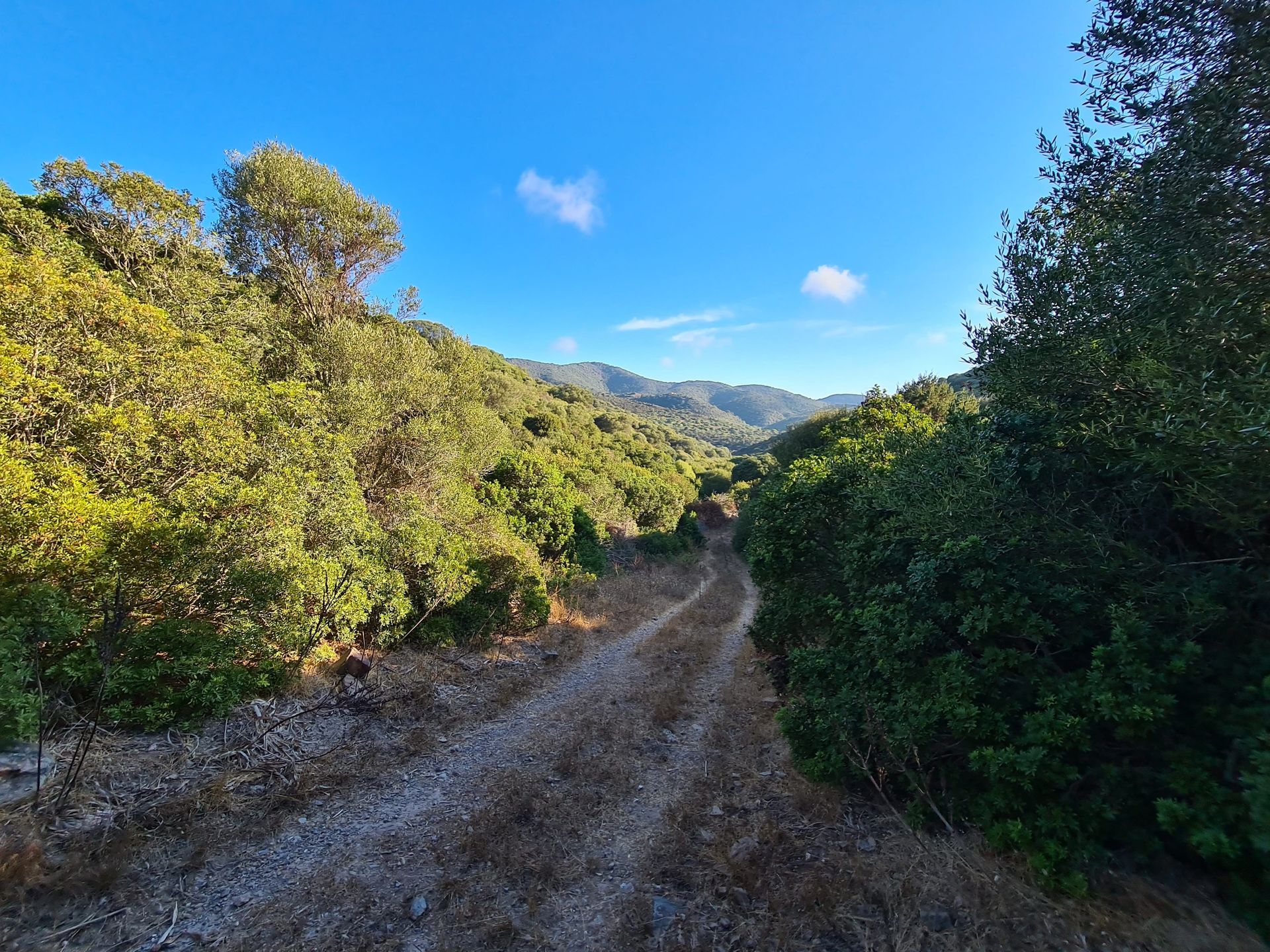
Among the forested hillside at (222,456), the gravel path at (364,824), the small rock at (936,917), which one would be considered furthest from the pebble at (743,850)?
the forested hillside at (222,456)

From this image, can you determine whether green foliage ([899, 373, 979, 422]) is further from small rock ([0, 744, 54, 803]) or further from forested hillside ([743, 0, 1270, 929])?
small rock ([0, 744, 54, 803])

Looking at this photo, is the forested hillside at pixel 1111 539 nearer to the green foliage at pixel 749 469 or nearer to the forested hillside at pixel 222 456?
the forested hillside at pixel 222 456

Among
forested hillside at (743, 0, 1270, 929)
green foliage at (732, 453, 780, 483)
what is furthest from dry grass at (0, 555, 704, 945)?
green foliage at (732, 453, 780, 483)

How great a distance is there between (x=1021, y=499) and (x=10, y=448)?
1180cm

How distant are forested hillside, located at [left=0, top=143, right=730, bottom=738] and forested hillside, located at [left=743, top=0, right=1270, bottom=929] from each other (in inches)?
338

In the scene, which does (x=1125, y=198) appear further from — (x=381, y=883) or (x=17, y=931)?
(x=17, y=931)

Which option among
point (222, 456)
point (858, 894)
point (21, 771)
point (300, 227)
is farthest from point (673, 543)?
point (21, 771)

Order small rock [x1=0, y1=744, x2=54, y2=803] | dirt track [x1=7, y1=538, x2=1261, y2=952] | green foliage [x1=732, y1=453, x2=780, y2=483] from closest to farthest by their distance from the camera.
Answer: dirt track [x1=7, y1=538, x2=1261, y2=952] → small rock [x1=0, y1=744, x2=54, y2=803] → green foliage [x1=732, y1=453, x2=780, y2=483]

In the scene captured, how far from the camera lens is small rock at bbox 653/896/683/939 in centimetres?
431

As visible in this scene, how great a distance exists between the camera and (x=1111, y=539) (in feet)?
14.1

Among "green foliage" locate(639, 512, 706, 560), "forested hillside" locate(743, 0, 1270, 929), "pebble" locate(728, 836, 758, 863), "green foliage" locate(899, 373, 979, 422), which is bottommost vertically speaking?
"green foliage" locate(639, 512, 706, 560)

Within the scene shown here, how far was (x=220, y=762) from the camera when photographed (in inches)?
240

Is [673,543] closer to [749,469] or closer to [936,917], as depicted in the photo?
[749,469]

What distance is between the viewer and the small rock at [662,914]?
14.1ft
